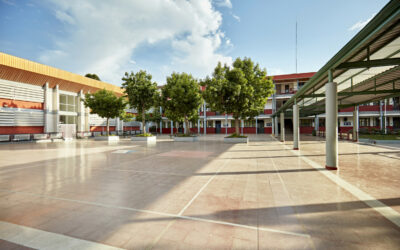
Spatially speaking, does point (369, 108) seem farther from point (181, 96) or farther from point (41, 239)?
point (41, 239)

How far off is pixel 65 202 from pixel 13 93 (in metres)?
26.8

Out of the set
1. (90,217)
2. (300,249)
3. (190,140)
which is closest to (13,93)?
(190,140)

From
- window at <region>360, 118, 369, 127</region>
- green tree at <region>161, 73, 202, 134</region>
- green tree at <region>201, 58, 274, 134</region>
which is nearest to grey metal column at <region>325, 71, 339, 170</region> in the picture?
green tree at <region>201, 58, 274, 134</region>

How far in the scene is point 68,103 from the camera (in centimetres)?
2897

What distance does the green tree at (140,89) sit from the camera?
23688 mm

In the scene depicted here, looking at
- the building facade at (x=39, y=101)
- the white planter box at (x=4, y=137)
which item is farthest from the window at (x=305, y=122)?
the white planter box at (x=4, y=137)

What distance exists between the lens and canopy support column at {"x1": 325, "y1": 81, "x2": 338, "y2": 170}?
7.38 metres

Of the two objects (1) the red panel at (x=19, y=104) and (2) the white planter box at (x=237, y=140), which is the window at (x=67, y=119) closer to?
(1) the red panel at (x=19, y=104)

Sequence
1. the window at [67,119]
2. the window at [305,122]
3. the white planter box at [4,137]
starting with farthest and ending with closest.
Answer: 1. the window at [305,122]
2. the window at [67,119]
3. the white planter box at [4,137]

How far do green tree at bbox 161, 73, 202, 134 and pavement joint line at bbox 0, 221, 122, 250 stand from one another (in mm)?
18928

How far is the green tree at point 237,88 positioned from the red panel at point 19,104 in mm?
23232

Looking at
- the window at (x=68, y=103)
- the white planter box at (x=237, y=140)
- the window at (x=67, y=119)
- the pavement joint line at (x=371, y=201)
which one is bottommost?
the pavement joint line at (x=371, y=201)

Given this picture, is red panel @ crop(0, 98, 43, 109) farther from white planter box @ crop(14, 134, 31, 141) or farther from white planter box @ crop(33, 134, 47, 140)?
white planter box @ crop(33, 134, 47, 140)

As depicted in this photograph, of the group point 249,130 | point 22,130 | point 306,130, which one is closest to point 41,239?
point 22,130
